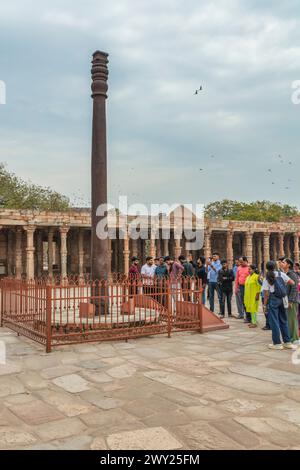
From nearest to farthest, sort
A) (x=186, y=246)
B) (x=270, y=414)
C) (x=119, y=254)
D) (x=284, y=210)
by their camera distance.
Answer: (x=270, y=414), (x=119, y=254), (x=186, y=246), (x=284, y=210)

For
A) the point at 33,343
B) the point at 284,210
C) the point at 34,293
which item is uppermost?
the point at 284,210

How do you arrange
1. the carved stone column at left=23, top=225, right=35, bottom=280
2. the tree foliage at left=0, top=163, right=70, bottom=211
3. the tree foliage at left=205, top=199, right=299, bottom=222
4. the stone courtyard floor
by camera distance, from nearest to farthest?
the stone courtyard floor < the carved stone column at left=23, top=225, right=35, bottom=280 < the tree foliage at left=0, top=163, right=70, bottom=211 < the tree foliage at left=205, top=199, right=299, bottom=222

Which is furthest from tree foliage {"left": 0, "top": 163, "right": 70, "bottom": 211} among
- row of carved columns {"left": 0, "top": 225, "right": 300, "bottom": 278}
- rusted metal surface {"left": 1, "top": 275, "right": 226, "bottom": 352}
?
rusted metal surface {"left": 1, "top": 275, "right": 226, "bottom": 352}

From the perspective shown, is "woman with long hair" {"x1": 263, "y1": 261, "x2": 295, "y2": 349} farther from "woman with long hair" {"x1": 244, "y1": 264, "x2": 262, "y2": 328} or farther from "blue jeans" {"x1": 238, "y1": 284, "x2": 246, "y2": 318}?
"blue jeans" {"x1": 238, "y1": 284, "x2": 246, "y2": 318}

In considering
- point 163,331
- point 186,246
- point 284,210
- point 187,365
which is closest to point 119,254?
point 186,246

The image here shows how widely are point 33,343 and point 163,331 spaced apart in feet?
7.87

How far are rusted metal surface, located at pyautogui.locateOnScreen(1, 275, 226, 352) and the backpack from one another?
1.71 meters

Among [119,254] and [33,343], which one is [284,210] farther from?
[33,343]

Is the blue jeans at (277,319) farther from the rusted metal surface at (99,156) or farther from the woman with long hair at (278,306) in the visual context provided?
the rusted metal surface at (99,156)

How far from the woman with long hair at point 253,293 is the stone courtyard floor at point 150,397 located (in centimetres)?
211

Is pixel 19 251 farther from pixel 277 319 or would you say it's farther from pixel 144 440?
pixel 144 440

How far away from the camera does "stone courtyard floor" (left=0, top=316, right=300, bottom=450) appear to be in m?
3.31

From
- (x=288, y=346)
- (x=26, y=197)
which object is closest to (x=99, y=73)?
(x=288, y=346)

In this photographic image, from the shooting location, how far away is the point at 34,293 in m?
7.54
